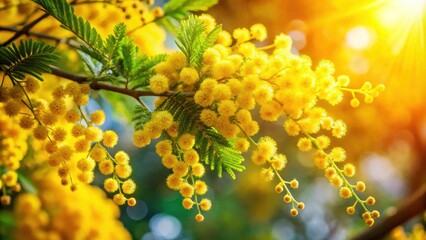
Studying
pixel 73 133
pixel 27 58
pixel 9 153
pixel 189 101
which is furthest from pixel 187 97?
pixel 9 153

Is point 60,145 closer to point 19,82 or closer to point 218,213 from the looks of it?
point 19,82

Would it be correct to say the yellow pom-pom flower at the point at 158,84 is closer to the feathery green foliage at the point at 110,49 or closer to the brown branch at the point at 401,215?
the feathery green foliage at the point at 110,49

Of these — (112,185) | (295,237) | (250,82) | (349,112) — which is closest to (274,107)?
(250,82)

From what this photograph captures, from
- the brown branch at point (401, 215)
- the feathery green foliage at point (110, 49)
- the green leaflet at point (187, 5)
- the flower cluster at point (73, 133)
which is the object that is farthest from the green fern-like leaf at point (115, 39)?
the brown branch at point (401, 215)

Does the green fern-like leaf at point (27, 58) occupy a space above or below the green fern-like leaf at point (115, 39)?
above

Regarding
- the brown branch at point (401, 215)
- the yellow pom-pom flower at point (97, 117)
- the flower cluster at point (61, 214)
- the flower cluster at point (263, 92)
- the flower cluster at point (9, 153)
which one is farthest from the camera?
the flower cluster at point (61, 214)

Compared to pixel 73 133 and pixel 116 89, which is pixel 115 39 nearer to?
pixel 116 89
